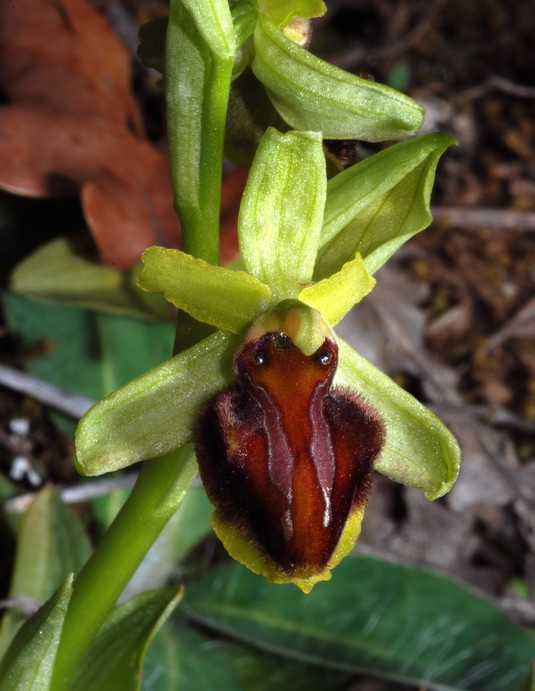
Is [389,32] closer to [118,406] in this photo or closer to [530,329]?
[530,329]

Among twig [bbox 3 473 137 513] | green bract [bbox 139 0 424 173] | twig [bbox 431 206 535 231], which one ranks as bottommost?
twig [bbox 3 473 137 513]

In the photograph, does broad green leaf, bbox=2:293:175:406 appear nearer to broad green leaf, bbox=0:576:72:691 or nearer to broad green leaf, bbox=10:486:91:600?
broad green leaf, bbox=10:486:91:600

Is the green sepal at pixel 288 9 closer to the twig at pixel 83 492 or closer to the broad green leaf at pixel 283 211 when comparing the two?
the broad green leaf at pixel 283 211

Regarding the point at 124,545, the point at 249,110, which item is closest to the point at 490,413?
the point at 249,110

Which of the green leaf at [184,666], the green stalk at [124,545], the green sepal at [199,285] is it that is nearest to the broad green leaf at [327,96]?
the green sepal at [199,285]

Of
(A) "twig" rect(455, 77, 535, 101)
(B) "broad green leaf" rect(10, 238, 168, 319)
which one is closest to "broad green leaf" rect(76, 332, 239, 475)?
(B) "broad green leaf" rect(10, 238, 168, 319)

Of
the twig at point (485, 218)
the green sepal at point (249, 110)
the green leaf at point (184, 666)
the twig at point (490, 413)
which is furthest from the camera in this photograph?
the twig at point (485, 218)
